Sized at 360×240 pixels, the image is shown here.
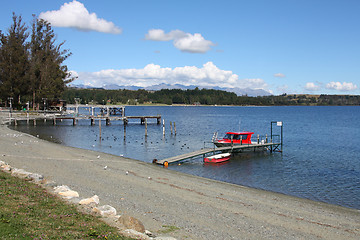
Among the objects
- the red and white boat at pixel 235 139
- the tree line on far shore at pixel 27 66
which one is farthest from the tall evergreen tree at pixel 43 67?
the red and white boat at pixel 235 139

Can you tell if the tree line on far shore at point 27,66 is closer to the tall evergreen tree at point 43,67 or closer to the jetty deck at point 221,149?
the tall evergreen tree at point 43,67

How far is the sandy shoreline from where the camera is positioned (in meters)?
11.9

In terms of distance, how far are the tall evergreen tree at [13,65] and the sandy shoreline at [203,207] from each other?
214ft

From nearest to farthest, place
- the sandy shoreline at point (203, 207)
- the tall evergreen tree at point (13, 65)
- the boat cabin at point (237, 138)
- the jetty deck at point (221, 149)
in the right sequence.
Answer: the sandy shoreline at point (203, 207) → the jetty deck at point (221, 149) → the boat cabin at point (237, 138) → the tall evergreen tree at point (13, 65)

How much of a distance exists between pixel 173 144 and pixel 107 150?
1026cm

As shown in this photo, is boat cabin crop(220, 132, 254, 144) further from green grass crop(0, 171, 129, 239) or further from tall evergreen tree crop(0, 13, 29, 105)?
tall evergreen tree crop(0, 13, 29, 105)

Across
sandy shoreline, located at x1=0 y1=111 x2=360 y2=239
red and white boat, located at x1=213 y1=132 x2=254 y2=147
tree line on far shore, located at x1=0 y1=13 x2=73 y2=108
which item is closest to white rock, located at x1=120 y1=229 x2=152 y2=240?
sandy shoreline, located at x1=0 y1=111 x2=360 y2=239

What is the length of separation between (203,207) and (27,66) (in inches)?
3198

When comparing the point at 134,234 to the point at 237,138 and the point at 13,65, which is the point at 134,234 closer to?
the point at 237,138

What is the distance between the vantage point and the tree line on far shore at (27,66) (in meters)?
79.6

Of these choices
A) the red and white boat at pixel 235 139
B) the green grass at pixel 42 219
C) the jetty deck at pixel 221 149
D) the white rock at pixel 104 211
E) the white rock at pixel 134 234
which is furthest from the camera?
the red and white boat at pixel 235 139

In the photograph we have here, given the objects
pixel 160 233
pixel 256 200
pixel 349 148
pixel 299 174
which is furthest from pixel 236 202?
pixel 349 148

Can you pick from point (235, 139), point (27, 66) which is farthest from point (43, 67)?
point (235, 139)

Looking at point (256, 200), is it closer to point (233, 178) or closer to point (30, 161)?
point (233, 178)
